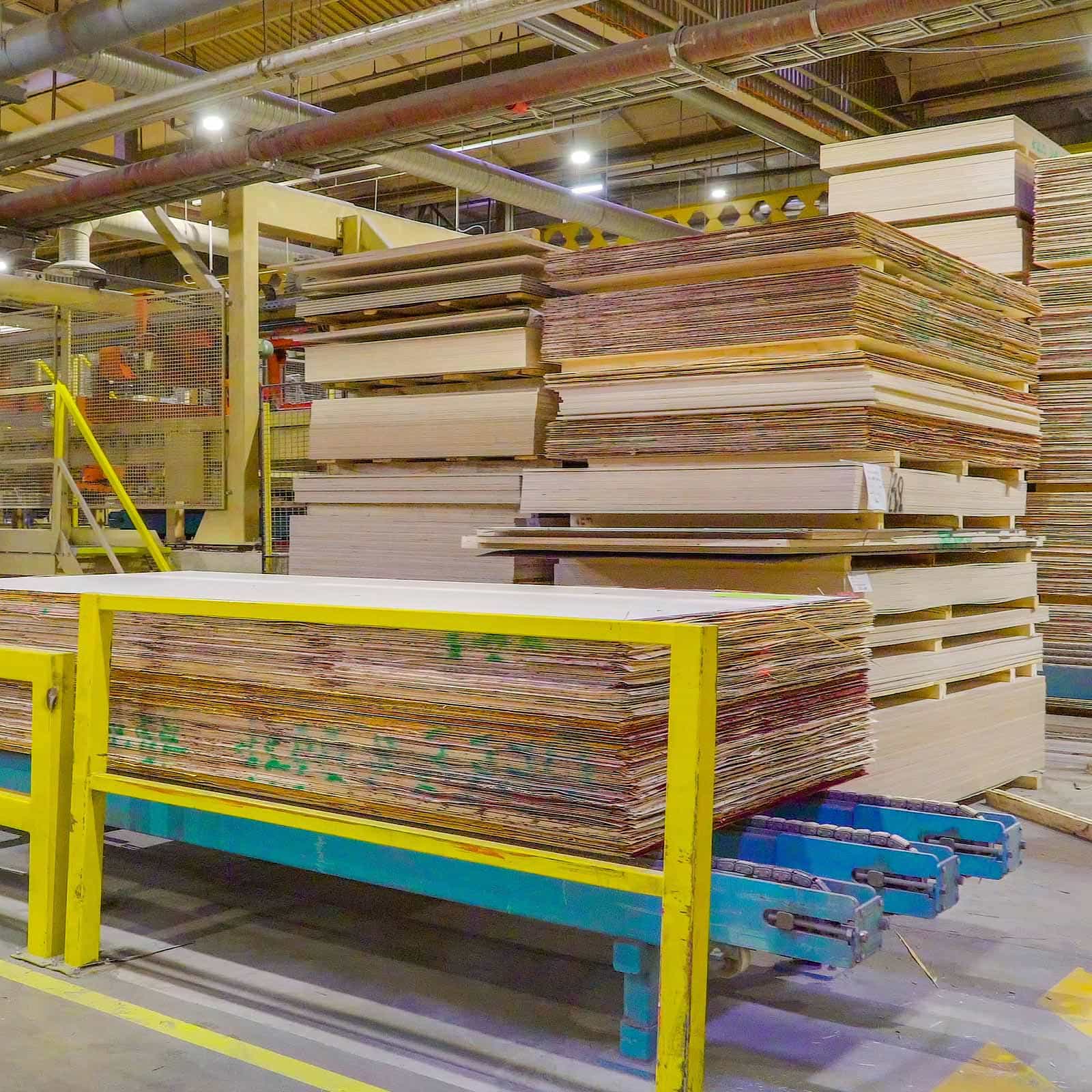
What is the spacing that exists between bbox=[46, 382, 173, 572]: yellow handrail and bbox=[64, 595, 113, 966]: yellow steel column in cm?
533

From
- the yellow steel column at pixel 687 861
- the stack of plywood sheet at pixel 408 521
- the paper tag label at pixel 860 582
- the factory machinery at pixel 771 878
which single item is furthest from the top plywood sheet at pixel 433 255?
the yellow steel column at pixel 687 861

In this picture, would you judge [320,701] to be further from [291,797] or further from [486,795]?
[486,795]

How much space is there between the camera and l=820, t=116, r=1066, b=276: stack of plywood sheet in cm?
627

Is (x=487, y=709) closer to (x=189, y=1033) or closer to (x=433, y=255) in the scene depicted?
(x=189, y=1033)

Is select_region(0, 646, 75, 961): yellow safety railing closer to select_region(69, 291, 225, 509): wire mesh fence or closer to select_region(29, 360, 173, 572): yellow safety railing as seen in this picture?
select_region(29, 360, 173, 572): yellow safety railing

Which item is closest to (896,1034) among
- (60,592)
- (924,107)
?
(60,592)

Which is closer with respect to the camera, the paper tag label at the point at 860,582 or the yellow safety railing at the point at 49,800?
the yellow safety railing at the point at 49,800

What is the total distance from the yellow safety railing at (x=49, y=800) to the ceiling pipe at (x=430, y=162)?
402cm

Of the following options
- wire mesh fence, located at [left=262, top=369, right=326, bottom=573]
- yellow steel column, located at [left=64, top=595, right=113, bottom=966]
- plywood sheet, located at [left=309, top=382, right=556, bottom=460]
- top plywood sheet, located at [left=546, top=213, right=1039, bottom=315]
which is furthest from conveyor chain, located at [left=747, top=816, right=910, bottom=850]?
wire mesh fence, located at [left=262, top=369, right=326, bottom=573]

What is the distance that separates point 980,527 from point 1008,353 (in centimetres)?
86

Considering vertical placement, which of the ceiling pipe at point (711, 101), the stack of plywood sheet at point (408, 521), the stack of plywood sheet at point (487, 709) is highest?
the ceiling pipe at point (711, 101)

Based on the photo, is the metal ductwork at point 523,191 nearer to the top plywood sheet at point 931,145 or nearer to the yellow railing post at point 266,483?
the yellow railing post at point 266,483

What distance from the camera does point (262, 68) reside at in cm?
775

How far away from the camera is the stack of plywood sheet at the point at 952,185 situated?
6273 mm
